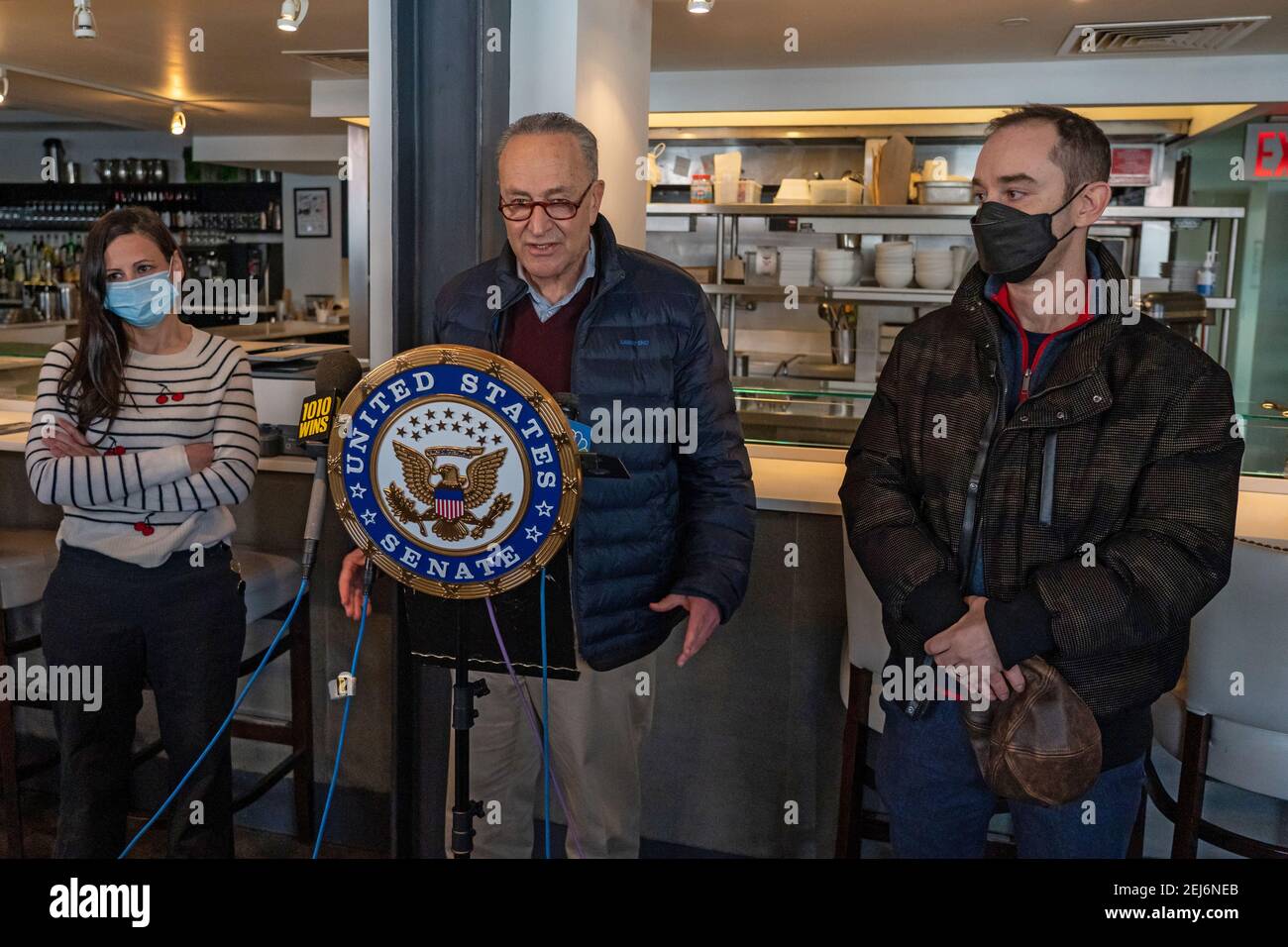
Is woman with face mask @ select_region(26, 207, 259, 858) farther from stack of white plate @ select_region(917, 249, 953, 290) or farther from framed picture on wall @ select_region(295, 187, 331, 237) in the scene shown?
framed picture on wall @ select_region(295, 187, 331, 237)

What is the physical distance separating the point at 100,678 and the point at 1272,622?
1.99 m

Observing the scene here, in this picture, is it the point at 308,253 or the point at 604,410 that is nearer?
the point at 604,410

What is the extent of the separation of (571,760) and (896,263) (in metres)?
3.81

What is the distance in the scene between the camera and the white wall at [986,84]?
15.0ft

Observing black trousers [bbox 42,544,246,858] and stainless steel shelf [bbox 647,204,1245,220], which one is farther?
stainless steel shelf [bbox 647,204,1245,220]

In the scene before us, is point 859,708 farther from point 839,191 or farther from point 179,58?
point 179,58

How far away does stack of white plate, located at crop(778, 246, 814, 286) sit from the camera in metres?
5.33

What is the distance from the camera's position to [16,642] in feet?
8.16

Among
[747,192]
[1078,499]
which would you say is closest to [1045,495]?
[1078,499]

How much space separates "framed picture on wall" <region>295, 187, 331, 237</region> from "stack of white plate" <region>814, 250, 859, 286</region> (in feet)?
16.7

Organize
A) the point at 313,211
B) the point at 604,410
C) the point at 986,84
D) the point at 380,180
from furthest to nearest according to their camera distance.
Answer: the point at 313,211
the point at 986,84
the point at 380,180
the point at 604,410

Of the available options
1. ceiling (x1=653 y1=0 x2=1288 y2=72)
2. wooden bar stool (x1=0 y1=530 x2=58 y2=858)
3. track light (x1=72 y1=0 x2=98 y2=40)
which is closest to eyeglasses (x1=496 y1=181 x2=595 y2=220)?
wooden bar stool (x1=0 y1=530 x2=58 y2=858)

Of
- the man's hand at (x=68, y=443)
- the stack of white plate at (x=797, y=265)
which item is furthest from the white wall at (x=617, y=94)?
the stack of white plate at (x=797, y=265)
